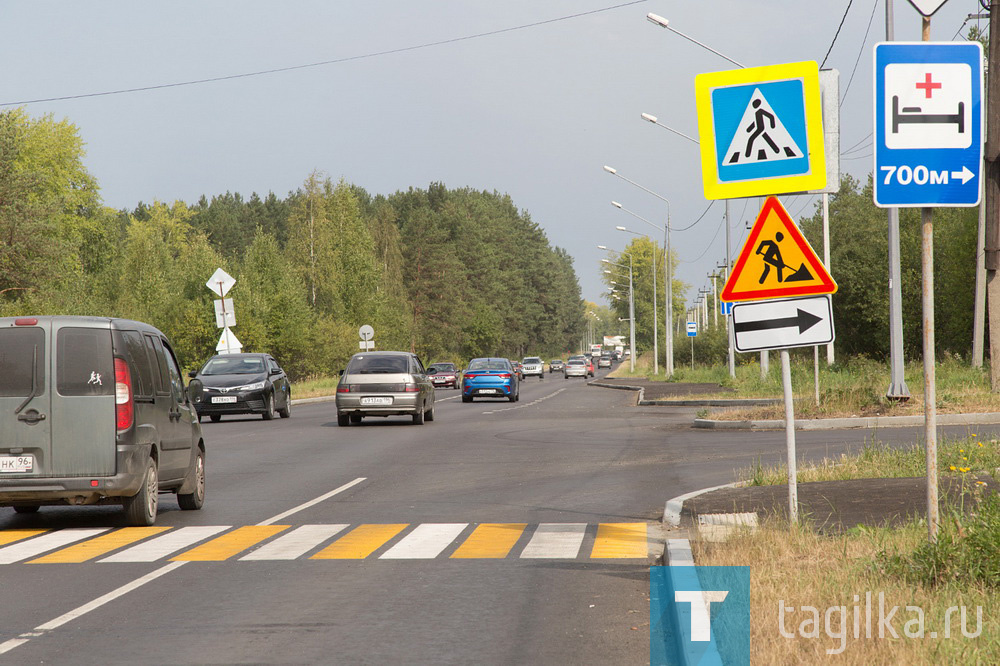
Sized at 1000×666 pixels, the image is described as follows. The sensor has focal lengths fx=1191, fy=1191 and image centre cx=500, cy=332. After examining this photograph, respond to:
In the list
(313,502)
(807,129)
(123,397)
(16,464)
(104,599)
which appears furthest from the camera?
(313,502)

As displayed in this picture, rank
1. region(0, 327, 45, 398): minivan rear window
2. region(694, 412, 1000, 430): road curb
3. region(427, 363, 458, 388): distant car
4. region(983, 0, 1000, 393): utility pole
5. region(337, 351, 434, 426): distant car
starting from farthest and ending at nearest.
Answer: region(427, 363, 458, 388): distant car < region(337, 351, 434, 426): distant car < region(983, 0, 1000, 393): utility pole < region(694, 412, 1000, 430): road curb < region(0, 327, 45, 398): minivan rear window

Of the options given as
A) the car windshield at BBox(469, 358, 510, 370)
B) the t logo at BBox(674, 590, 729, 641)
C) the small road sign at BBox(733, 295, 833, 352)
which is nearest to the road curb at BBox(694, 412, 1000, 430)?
the small road sign at BBox(733, 295, 833, 352)

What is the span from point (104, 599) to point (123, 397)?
3.85 m

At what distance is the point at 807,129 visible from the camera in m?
9.42

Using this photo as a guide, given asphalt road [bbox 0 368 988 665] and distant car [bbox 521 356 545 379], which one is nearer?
asphalt road [bbox 0 368 988 665]

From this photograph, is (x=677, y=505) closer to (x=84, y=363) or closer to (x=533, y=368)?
(x=84, y=363)

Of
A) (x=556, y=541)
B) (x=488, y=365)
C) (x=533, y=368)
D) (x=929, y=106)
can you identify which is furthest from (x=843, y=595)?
(x=533, y=368)

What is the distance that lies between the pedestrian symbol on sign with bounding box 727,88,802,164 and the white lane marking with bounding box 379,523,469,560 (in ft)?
13.1

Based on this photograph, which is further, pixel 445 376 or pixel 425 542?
pixel 445 376

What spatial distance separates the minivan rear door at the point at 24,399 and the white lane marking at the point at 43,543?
2.00ft

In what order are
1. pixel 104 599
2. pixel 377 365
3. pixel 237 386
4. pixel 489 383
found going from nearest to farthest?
pixel 104 599
pixel 377 365
pixel 237 386
pixel 489 383

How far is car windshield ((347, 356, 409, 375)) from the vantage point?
1088 inches

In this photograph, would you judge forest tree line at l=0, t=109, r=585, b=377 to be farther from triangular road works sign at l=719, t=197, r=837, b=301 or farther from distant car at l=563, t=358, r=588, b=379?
triangular road works sign at l=719, t=197, r=837, b=301

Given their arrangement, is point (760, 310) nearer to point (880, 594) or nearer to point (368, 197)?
point (880, 594)
